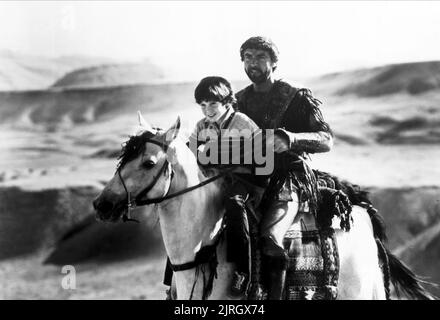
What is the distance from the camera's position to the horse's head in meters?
3.91

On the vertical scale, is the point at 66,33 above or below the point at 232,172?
above

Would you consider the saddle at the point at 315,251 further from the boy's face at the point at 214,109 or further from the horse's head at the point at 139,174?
the horse's head at the point at 139,174

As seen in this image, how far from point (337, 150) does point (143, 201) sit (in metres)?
5.25

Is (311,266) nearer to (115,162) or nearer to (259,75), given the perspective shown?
(259,75)

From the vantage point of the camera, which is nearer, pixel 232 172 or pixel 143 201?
pixel 143 201

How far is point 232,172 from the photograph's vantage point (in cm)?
432

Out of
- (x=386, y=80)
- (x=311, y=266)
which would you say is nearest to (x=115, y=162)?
(x=386, y=80)

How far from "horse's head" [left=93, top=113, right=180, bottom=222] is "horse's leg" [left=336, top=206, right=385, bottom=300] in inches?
47.9

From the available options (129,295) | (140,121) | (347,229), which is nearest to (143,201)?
(140,121)

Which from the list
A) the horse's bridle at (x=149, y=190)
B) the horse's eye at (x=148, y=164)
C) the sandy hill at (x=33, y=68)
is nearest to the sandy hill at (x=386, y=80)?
the sandy hill at (x=33, y=68)
